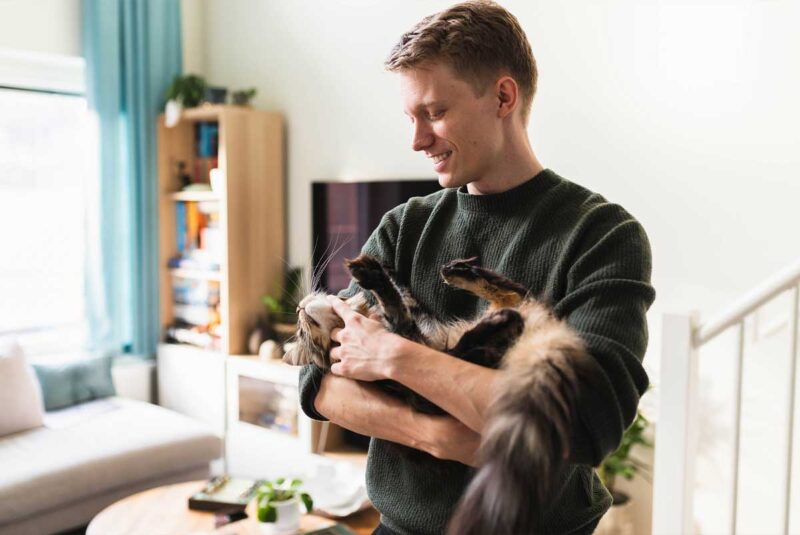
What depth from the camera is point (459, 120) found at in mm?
1134

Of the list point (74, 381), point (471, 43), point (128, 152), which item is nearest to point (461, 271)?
point (471, 43)

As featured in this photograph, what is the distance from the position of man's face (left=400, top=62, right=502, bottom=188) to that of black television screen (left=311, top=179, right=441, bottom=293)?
2532 millimetres


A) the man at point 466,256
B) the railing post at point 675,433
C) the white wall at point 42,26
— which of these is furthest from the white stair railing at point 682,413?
the white wall at point 42,26

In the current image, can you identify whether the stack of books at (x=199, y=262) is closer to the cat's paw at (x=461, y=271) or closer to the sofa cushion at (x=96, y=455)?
the sofa cushion at (x=96, y=455)

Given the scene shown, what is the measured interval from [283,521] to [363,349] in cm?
183

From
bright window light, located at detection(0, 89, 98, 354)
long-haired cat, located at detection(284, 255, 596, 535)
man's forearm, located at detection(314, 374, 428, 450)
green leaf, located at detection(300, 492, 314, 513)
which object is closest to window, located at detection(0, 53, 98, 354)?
bright window light, located at detection(0, 89, 98, 354)

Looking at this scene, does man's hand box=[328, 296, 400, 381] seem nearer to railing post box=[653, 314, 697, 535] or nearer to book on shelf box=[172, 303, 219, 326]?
railing post box=[653, 314, 697, 535]

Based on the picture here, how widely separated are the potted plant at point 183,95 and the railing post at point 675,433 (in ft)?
11.4

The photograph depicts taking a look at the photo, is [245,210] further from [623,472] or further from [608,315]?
[608,315]

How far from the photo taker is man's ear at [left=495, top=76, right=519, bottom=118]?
1.14 metres

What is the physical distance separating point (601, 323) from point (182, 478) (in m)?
3.41

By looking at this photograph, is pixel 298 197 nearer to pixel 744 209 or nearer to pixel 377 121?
pixel 377 121

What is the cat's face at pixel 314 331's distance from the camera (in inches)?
47.4

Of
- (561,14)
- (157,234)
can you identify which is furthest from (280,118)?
(561,14)
